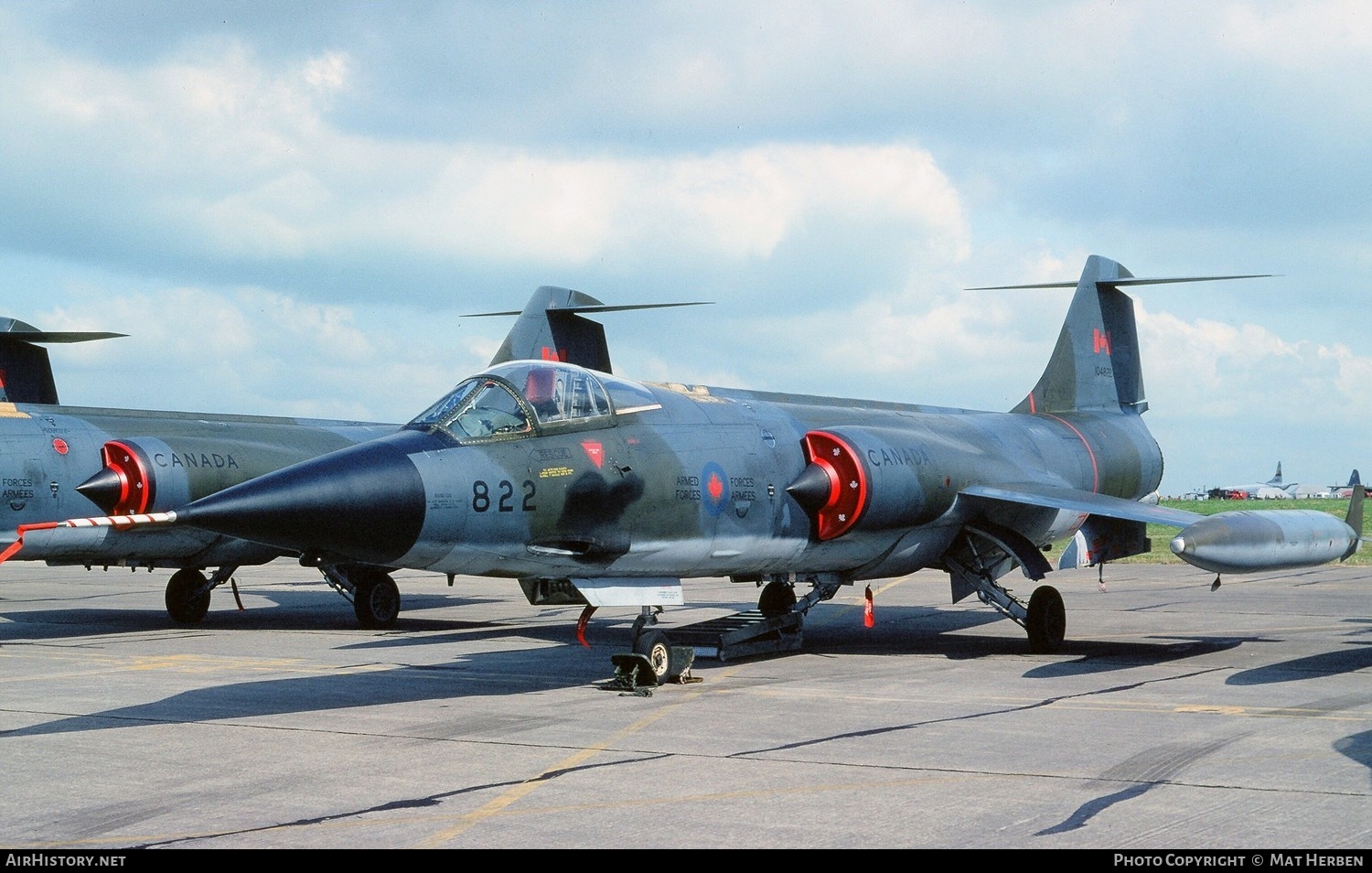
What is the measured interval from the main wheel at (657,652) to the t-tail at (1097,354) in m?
10.4

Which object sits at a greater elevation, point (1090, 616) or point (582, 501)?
point (582, 501)

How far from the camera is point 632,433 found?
12414mm

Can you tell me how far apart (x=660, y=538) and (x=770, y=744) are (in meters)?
3.38

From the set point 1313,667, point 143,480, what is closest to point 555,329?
point 143,480

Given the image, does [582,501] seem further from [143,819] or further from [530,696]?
[143,819]

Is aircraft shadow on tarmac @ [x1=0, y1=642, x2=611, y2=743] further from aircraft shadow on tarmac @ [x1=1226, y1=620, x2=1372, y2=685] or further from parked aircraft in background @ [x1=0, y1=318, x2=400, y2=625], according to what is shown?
aircraft shadow on tarmac @ [x1=1226, y1=620, x2=1372, y2=685]

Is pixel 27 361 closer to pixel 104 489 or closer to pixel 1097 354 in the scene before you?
pixel 104 489

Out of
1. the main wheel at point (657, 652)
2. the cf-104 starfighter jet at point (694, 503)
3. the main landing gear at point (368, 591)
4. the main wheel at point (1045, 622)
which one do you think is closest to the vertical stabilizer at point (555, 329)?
the main landing gear at point (368, 591)

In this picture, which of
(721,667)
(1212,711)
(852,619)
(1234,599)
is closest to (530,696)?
(721,667)

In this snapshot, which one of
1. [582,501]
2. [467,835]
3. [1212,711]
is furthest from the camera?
[582,501]

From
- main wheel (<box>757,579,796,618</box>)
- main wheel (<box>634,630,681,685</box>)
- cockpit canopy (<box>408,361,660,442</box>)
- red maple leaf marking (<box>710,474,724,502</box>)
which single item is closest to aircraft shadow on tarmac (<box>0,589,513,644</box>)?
main wheel (<box>757,579,796,618</box>)

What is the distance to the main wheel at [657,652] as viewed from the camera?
12406mm

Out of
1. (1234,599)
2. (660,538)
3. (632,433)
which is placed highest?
(632,433)

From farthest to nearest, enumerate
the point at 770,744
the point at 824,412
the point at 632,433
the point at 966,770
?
the point at 824,412 → the point at 632,433 → the point at 770,744 → the point at 966,770
